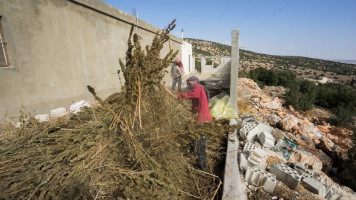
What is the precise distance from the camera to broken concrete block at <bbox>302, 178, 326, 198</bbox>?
8.92ft

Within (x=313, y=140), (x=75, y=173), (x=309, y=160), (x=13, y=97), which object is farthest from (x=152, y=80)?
(x=313, y=140)

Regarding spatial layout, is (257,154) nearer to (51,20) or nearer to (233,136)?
(233,136)

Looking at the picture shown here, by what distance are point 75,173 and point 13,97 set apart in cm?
294

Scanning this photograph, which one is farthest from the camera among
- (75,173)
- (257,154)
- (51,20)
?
(51,20)

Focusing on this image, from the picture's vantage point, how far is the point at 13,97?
136 inches

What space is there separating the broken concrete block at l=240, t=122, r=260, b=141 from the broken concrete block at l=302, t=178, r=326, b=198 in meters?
1.21

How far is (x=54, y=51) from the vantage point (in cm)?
409

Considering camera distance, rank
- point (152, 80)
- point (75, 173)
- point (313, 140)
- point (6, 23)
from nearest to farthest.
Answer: point (75, 173), point (152, 80), point (6, 23), point (313, 140)

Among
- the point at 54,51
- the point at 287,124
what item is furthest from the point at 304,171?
the point at 54,51

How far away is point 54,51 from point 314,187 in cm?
591

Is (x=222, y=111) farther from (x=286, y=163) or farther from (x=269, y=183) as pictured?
(x=269, y=183)

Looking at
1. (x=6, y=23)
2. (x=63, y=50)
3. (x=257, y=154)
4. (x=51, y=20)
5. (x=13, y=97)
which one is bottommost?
(x=257, y=154)

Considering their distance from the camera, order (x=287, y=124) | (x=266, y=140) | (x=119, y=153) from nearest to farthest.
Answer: (x=119, y=153), (x=266, y=140), (x=287, y=124)

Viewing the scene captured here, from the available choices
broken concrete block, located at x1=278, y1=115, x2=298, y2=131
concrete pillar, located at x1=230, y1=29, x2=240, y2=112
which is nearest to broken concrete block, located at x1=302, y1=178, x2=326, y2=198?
concrete pillar, located at x1=230, y1=29, x2=240, y2=112
